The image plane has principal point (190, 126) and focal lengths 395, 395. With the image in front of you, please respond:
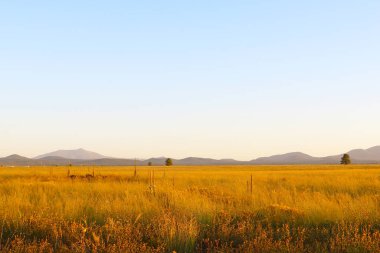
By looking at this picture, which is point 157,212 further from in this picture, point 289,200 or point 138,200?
point 289,200

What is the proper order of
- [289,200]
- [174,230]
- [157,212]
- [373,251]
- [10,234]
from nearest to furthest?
[373,251] → [174,230] → [10,234] → [157,212] → [289,200]

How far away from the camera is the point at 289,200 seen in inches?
555

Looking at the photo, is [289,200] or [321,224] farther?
[289,200]

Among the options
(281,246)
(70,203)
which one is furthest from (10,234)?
(281,246)

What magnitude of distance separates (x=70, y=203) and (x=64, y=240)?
14.0ft

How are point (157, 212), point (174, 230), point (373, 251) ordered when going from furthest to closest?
point (157, 212), point (174, 230), point (373, 251)

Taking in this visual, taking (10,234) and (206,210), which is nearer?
(10,234)

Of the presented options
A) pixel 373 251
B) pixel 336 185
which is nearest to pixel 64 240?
pixel 373 251

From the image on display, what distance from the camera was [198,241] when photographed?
7.94m

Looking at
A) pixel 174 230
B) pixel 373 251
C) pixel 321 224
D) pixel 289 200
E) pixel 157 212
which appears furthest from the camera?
pixel 289 200

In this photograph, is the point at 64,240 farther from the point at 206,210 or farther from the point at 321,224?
the point at 321,224

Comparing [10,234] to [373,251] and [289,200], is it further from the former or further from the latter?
[289,200]

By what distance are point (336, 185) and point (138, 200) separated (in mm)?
16263

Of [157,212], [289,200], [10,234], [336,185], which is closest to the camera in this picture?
[10,234]
